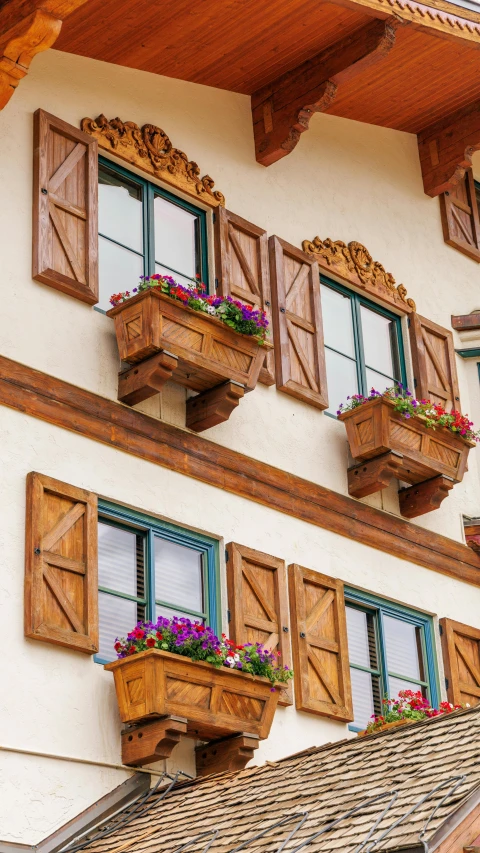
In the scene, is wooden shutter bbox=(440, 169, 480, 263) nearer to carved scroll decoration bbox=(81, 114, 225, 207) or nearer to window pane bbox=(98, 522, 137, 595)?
carved scroll decoration bbox=(81, 114, 225, 207)

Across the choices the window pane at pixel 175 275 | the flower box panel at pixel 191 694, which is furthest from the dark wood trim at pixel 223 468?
the flower box panel at pixel 191 694

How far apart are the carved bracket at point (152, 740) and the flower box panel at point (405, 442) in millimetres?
A: 3840

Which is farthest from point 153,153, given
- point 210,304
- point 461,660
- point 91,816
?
point 91,816

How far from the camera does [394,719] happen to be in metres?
12.9

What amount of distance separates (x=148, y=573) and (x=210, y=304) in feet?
7.54

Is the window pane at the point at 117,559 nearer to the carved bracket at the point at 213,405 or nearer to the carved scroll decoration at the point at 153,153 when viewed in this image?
the carved bracket at the point at 213,405

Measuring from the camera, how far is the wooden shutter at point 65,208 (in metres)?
12.0

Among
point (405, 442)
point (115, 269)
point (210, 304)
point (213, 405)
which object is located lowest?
point (213, 405)

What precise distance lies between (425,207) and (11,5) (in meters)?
6.53

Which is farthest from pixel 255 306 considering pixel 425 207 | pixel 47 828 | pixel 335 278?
pixel 47 828

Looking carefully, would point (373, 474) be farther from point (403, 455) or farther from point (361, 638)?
point (361, 638)

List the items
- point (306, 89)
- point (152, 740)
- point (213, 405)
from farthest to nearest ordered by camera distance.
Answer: point (306, 89) < point (213, 405) < point (152, 740)

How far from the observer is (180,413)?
1262cm

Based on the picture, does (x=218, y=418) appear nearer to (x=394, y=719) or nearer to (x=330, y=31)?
(x=394, y=719)
